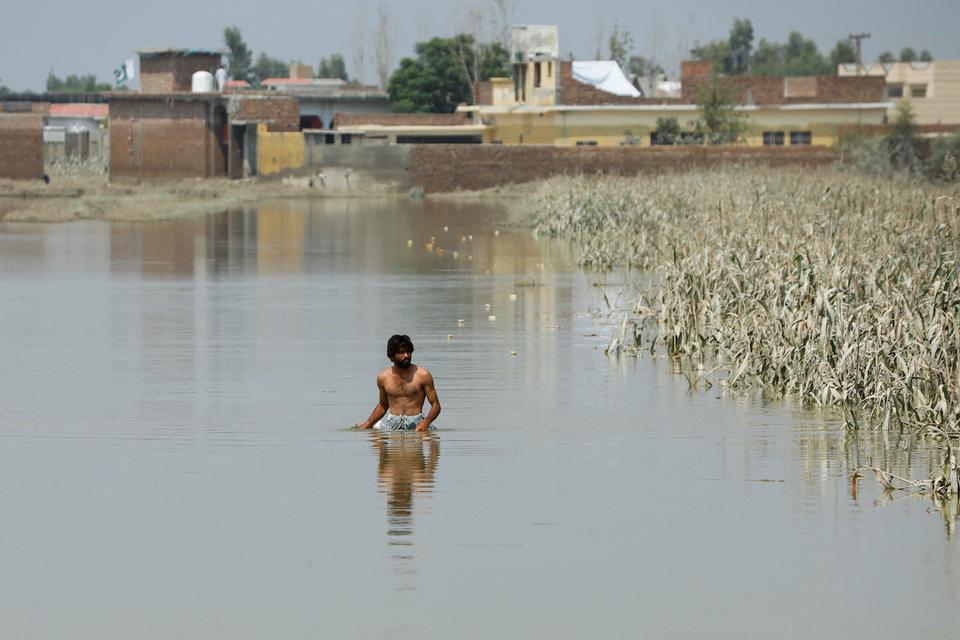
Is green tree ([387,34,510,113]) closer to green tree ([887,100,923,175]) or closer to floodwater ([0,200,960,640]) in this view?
green tree ([887,100,923,175])

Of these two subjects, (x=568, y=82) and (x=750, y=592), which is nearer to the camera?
(x=750, y=592)

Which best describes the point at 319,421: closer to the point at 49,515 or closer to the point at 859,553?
the point at 49,515

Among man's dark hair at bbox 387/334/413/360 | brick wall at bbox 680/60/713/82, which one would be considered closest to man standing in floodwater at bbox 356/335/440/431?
man's dark hair at bbox 387/334/413/360

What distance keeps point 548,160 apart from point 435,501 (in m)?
53.5

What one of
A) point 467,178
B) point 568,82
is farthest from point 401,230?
point 568,82

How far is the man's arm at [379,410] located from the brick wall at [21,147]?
2199 inches

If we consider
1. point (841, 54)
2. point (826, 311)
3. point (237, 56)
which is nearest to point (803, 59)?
point (841, 54)

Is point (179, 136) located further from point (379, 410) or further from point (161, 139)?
point (379, 410)

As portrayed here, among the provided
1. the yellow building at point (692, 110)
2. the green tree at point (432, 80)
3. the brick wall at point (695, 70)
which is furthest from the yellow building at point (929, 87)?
the yellow building at point (692, 110)

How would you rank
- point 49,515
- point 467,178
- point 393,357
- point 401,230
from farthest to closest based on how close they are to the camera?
point 467,178, point 401,230, point 393,357, point 49,515

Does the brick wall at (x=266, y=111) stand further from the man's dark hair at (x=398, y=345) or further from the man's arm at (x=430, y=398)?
the man's dark hair at (x=398, y=345)

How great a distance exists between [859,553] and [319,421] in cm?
528

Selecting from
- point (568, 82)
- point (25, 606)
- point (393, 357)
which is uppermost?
point (568, 82)

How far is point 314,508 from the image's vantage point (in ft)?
33.1
